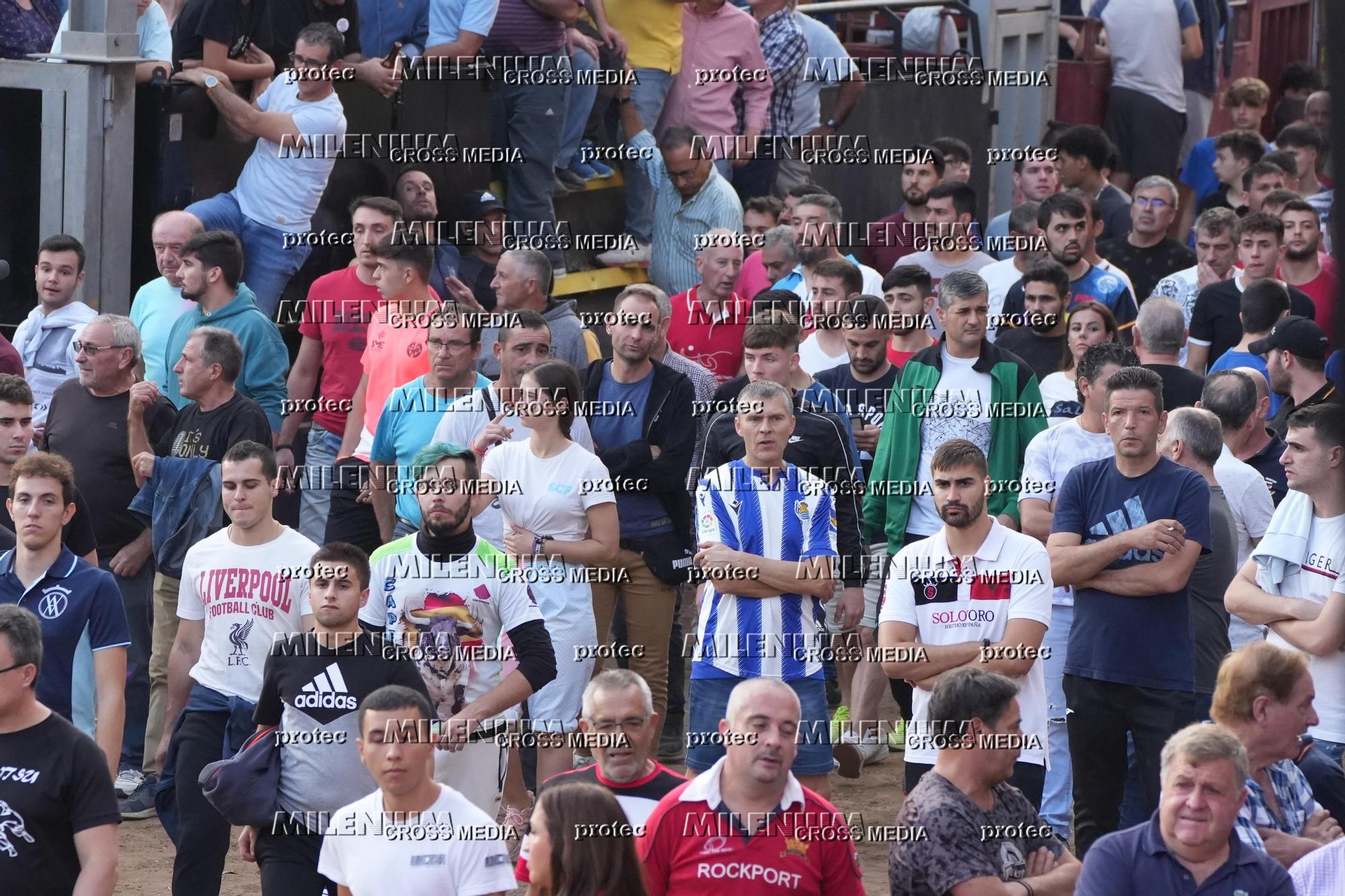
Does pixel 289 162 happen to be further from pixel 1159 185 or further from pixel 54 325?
pixel 1159 185

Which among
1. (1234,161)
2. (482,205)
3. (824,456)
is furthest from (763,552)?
(1234,161)

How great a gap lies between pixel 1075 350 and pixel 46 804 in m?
5.21

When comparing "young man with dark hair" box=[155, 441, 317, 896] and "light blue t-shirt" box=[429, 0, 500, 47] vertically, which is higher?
"light blue t-shirt" box=[429, 0, 500, 47]

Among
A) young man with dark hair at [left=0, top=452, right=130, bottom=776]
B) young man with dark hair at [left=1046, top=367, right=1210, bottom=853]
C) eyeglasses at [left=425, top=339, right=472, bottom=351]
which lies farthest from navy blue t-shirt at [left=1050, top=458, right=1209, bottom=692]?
young man with dark hair at [left=0, top=452, right=130, bottom=776]

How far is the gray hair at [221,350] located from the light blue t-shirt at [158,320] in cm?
98

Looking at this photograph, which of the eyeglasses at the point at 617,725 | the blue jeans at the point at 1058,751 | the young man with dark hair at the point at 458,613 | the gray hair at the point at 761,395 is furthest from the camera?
the blue jeans at the point at 1058,751

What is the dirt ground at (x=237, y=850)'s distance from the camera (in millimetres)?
7805

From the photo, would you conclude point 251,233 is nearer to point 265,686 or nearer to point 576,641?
point 576,641

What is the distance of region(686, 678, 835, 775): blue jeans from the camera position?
730cm

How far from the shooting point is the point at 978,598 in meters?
6.74

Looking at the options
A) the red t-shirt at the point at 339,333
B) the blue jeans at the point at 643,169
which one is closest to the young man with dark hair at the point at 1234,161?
the blue jeans at the point at 643,169

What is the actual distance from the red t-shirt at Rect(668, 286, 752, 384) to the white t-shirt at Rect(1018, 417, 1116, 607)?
7.65ft

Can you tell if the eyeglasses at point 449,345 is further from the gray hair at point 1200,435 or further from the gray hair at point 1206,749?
the gray hair at point 1206,749

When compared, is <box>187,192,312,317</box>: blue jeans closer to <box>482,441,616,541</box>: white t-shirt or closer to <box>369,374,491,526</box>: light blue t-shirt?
<box>369,374,491,526</box>: light blue t-shirt
